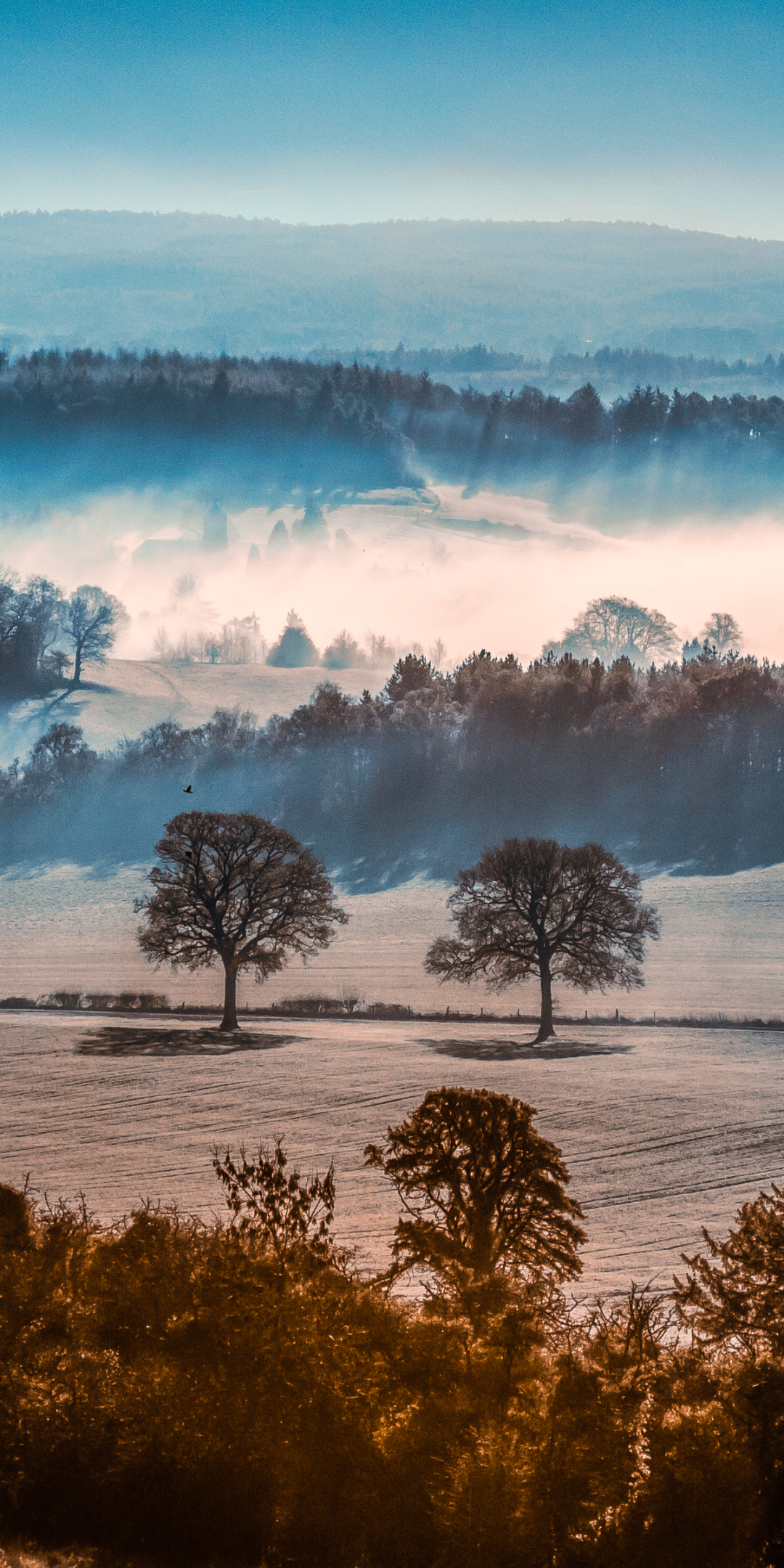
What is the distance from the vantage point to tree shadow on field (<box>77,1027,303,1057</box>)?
2641 cm

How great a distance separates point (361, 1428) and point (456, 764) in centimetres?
3990

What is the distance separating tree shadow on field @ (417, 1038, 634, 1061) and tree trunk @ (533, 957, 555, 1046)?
1.14ft

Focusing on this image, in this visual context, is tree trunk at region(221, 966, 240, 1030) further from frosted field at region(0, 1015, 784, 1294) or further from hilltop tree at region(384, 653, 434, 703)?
hilltop tree at region(384, 653, 434, 703)

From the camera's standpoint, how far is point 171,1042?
90.7 feet

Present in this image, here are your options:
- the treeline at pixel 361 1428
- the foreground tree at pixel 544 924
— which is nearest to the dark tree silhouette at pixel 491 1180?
the treeline at pixel 361 1428

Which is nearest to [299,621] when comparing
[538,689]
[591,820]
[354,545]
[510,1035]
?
[354,545]

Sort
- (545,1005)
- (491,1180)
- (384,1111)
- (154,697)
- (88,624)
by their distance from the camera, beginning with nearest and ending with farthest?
(491,1180) → (384,1111) → (545,1005) → (154,697) → (88,624)

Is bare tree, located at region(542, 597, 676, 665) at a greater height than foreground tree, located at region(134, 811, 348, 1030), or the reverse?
bare tree, located at region(542, 597, 676, 665)

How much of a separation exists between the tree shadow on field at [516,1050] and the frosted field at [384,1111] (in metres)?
0.10

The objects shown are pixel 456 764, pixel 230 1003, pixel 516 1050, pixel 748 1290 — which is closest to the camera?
pixel 748 1290

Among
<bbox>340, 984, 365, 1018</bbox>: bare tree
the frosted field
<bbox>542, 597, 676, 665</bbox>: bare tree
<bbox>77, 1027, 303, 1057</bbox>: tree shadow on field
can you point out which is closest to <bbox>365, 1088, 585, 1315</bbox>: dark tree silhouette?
the frosted field

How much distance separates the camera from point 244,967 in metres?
30.3

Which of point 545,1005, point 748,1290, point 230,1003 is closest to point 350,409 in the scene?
point 230,1003

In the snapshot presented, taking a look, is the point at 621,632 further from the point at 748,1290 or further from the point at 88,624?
the point at 748,1290
